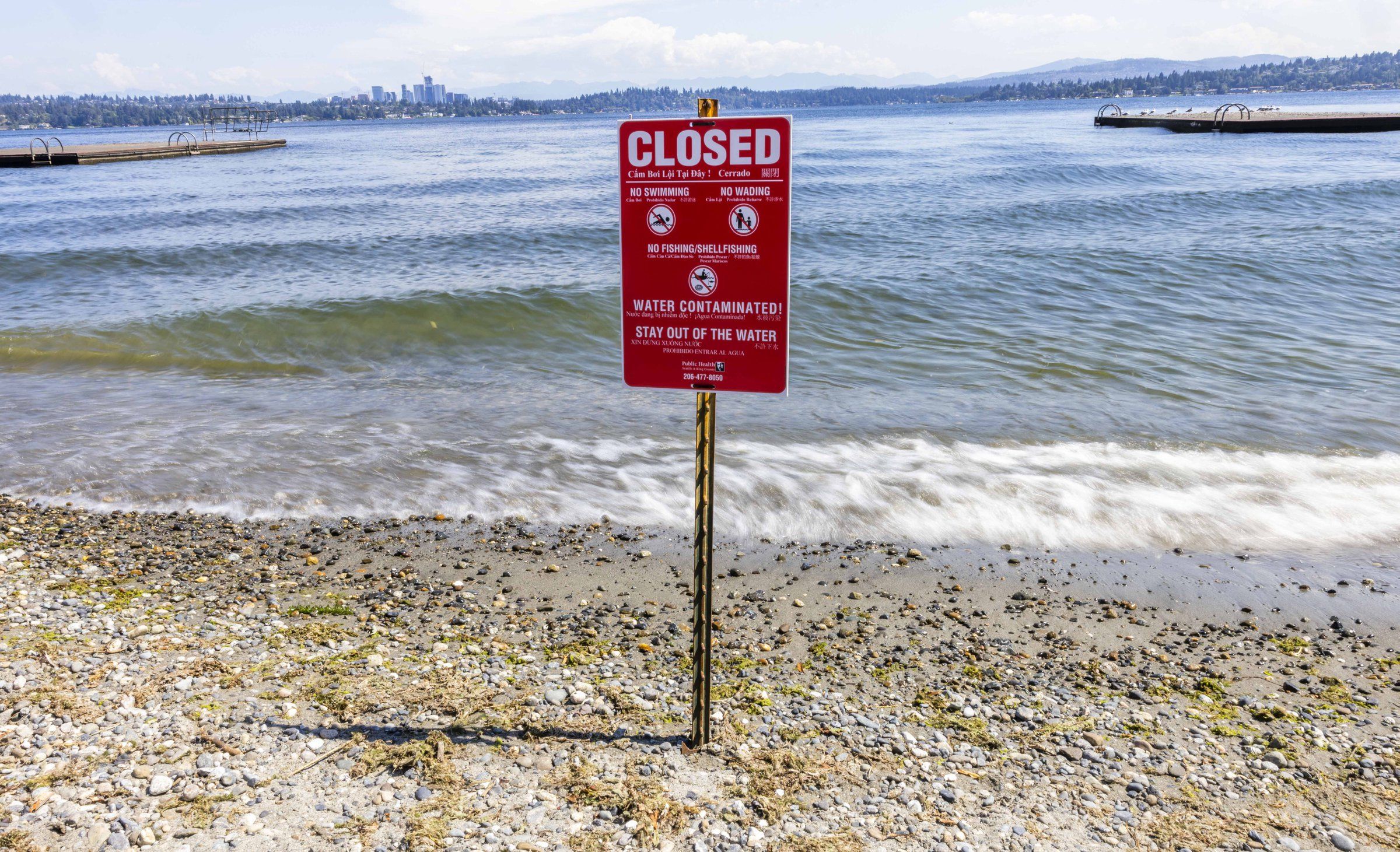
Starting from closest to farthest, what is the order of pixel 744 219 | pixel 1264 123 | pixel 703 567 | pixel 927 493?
pixel 744 219
pixel 703 567
pixel 927 493
pixel 1264 123

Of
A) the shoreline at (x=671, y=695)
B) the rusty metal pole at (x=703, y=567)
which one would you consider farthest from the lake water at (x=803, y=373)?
the rusty metal pole at (x=703, y=567)

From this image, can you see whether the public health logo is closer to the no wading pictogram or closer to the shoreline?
the no wading pictogram

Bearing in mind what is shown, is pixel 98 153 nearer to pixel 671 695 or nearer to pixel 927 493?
pixel 927 493

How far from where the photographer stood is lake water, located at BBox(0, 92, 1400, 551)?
722 centimetres

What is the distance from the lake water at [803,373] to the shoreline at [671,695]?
90 cm

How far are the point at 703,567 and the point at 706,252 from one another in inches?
54.2

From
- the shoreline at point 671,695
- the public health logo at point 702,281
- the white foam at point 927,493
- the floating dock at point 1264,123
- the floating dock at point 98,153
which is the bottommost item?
the shoreline at point 671,695

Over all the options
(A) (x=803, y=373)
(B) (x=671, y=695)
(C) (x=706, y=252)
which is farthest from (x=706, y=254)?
(A) (x=803, y=373)

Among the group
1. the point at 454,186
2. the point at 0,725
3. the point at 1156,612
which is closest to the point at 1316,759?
the point at 1156,612

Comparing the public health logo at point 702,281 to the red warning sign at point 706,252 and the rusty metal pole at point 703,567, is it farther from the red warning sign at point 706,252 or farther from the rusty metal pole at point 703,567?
the rusty metal pole at point 703,567

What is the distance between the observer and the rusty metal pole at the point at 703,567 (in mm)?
3594

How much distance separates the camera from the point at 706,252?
3.33 m

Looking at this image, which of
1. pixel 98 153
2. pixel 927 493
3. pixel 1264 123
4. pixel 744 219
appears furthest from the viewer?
pixel 1264 123

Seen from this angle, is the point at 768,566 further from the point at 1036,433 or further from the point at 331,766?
the point at 1036,433
